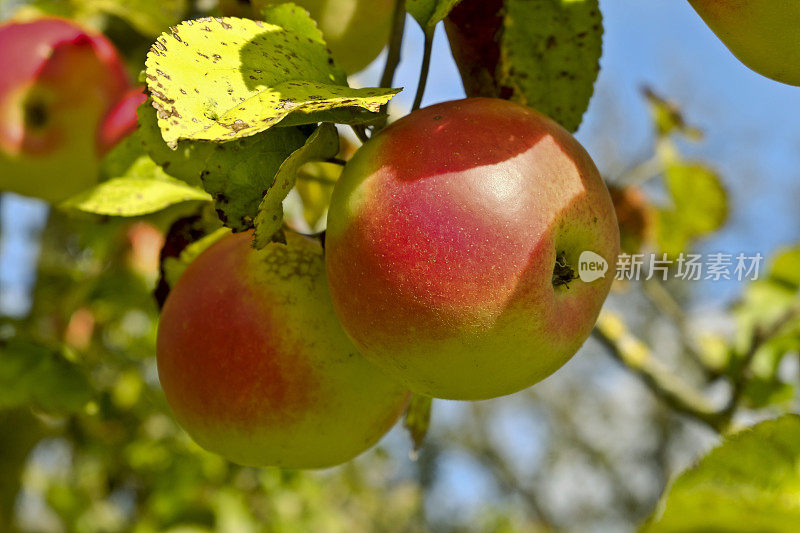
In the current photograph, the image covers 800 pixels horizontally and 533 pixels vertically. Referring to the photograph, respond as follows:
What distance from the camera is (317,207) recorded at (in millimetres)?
970

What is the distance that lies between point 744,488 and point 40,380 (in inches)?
32.0

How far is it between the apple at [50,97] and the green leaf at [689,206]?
1.03 m

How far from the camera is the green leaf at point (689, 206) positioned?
4.93 feet

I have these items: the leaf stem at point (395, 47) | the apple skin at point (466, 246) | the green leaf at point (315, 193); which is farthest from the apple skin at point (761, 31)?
the green leaf at point (315, 193)

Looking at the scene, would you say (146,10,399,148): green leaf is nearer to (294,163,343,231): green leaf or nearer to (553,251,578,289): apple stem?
(553,251,578,289): apple stem

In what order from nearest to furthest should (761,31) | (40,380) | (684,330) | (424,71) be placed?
1. (761,31)
2. (424,71)
3. (40,380)
4. (684,330)

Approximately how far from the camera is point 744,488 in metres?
0.35

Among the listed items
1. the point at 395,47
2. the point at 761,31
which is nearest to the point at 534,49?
the point at 395,47

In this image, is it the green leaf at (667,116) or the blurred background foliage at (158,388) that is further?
the green leaf at (667,116)

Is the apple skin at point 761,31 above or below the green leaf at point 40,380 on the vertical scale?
above

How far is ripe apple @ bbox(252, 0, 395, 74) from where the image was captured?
2.32ft

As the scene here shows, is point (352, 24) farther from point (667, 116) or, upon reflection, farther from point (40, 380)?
point (667, 116)

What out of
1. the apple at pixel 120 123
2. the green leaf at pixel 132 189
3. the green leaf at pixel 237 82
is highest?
the green leaf at pixel 237 82

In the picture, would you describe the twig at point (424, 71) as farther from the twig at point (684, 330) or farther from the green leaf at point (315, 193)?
the twig at point (684, 330)
